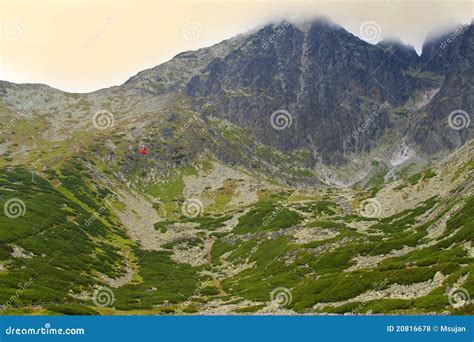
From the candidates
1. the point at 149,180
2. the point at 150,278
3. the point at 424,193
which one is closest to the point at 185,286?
the point at 150,278

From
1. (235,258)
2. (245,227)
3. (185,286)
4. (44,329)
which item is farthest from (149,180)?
(44,329)

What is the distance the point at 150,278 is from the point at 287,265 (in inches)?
931

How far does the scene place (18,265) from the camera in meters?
57.8

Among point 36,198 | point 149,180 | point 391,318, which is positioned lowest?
point 391,318

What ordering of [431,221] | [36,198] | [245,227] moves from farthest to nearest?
[245,227] < [36,198] < [431,221]

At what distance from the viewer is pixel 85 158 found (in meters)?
174

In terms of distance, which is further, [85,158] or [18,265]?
[85,158]

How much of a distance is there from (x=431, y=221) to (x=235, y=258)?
37622mm

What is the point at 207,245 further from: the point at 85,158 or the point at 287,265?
the point at 85,158

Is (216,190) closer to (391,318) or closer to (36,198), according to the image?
(36,198)

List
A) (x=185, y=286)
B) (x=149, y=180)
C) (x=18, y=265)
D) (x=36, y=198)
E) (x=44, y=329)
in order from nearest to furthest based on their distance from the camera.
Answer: (x=44, y=329), (x=18, y=265), (x=185, y=286), (x=36, y=198), (x=149, y=180)

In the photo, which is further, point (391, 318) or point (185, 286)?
point (185, 286)

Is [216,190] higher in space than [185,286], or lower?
higher

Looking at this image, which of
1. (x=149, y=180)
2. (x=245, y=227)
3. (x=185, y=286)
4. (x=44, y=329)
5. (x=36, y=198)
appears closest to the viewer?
(x=44, y=329)
